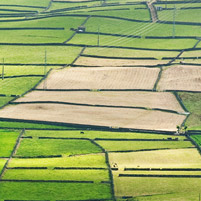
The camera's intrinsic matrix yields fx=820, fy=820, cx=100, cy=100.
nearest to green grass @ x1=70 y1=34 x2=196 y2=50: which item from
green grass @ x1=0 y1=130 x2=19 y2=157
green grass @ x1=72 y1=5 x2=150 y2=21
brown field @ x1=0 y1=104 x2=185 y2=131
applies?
green grass @ x1=72 y1=5 x2=150 y2=21

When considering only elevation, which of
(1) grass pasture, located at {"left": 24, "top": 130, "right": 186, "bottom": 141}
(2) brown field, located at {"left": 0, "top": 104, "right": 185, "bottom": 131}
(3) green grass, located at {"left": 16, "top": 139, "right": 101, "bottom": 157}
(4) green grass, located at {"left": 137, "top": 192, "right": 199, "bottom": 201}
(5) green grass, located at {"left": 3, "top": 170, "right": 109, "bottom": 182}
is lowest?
(4) green grass, located at {"left": 137, "top": 192, "right": 199, "bottom": 201}

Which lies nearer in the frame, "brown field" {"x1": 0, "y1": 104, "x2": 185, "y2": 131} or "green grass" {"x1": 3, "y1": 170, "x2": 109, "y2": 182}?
"green grass" {"x1": 3, "y1": 170, "x2": 109, "y2": 182}

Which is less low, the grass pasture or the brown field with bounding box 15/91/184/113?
the brown field with bounding box 15/91/184/113

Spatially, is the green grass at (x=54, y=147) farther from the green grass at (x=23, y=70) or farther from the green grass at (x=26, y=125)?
the green grass at (x=23, y=70)

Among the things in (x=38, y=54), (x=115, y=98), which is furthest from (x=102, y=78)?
A: (x=38, y=54)

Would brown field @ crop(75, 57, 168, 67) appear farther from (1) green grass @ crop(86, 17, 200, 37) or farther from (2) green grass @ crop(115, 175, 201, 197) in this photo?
(2) green grass @ crop(115, 175, 201, 197)

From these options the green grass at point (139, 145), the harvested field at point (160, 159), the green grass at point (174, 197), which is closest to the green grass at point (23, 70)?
the green grass at point (139, 145)
